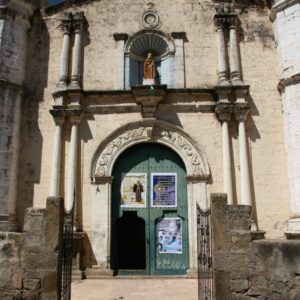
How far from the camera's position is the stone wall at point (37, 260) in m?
6.23

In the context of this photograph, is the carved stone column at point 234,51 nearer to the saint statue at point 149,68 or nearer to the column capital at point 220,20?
the column capital at point 220,20

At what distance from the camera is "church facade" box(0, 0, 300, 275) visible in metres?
10.8

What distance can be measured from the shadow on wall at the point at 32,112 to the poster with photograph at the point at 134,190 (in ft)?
7.52

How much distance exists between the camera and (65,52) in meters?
12.0

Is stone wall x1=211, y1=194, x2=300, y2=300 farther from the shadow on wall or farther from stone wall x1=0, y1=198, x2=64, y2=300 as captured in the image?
the shadow on wall

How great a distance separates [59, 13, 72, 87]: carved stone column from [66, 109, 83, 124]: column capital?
34.5 inches

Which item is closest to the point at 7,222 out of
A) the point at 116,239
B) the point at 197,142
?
the point at 116,239

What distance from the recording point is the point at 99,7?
1244cm

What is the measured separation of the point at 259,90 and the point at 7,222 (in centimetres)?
744

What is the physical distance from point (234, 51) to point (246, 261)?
7.14m

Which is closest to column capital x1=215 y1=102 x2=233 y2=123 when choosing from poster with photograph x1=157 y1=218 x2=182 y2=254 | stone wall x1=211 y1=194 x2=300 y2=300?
poster with photograph x1=157 y1=218 x2=182 y2=254

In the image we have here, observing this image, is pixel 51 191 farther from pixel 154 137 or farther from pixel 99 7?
pixel 99 7

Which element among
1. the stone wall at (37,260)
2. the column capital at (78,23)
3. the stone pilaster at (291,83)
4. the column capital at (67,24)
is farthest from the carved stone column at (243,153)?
the stone wall at (37,260)

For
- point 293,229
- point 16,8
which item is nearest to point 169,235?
point 293,229
